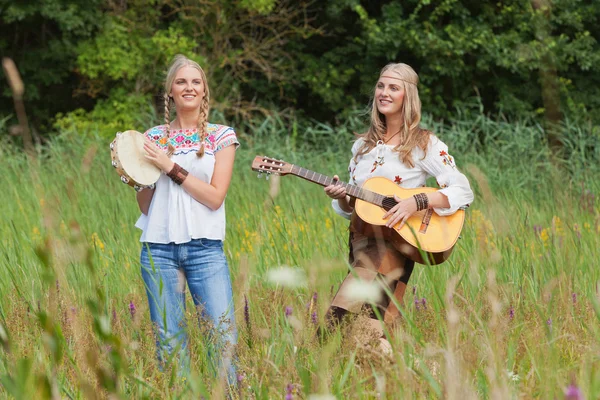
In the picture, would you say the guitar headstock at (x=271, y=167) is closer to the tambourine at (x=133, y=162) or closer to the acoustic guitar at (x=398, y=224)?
the acoustic guitar at (x=398, y=224)

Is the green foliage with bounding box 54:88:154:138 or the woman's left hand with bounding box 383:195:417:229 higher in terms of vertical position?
the woman's left hand with bounding box 383:195:417:229

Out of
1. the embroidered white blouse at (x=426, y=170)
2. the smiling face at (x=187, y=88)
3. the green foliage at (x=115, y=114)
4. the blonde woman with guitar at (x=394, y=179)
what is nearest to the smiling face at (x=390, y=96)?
the blonde woman with guitar at (x=394, y=179)

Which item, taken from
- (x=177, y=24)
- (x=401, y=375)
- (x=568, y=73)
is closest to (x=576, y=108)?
(x=568, y=73)

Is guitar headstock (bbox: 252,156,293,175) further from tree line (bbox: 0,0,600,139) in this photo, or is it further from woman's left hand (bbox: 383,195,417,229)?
tree line (bbox: 0,0,600,139)

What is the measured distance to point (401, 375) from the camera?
5.41ft

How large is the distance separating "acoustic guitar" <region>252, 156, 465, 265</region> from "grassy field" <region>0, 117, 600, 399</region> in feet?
0.48

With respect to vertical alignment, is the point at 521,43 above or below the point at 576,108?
above

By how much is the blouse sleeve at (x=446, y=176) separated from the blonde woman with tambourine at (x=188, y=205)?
28.8 inches

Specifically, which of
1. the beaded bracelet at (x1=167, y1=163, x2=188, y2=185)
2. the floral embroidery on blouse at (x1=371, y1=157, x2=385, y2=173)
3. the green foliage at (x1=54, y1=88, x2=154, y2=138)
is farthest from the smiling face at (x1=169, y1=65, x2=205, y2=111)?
the green foliage at (x1=54, y1=88, x2=154, y2=138)

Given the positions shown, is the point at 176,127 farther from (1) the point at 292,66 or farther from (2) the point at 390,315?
(1) the point at 292,66

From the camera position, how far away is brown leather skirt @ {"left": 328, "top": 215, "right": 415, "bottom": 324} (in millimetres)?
2918

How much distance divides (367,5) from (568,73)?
12.3 feet

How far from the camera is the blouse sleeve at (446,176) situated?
3.05 m

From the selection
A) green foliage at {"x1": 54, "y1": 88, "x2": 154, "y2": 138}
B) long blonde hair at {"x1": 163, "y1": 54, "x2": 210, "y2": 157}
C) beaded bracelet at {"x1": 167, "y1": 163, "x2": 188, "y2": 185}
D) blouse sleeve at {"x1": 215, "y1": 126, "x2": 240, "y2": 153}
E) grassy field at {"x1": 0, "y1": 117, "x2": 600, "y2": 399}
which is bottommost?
green foliage at {"x1": 54, "y1": 88, "x2": 154, "y2": 138}
